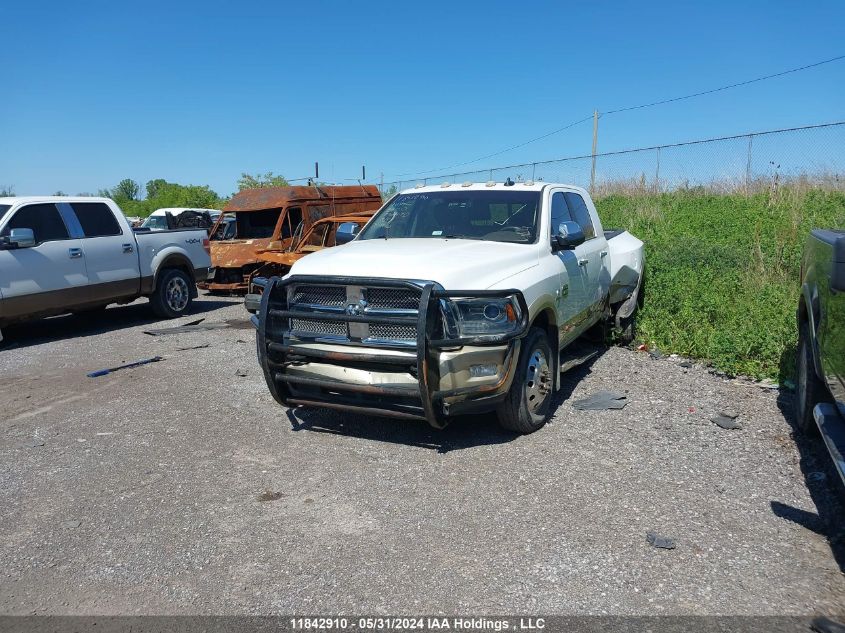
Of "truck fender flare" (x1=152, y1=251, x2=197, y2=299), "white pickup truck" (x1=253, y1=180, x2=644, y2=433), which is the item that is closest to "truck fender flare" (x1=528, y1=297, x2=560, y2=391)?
"white pickup truck" (x1=253, y1=180, x2=644, y2=433)

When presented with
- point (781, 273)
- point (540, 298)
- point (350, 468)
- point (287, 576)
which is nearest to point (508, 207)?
point (540, 298)

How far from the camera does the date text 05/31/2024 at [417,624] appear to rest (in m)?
3.02

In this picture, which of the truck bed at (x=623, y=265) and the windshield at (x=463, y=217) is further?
the truck bed at (x=623, y=265)

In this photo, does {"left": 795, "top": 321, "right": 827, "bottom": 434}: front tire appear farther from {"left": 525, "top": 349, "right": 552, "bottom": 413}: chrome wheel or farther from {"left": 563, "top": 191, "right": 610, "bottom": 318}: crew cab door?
{"left": 563, "top": 191, "right": 610, "bottom": 318}: crew cab door

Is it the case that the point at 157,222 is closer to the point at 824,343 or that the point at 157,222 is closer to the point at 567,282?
the point at 567,282

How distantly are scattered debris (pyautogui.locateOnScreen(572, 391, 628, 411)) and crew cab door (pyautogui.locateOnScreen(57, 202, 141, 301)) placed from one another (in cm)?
753

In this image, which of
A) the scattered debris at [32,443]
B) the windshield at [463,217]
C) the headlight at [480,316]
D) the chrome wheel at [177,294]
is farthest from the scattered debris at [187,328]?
the headlight at [480,316]

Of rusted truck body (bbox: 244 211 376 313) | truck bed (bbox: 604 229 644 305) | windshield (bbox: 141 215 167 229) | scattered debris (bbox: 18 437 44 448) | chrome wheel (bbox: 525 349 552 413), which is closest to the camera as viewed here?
chrome wheel (bbox: 525 349 552 413)

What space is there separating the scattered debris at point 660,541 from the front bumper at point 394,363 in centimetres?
144

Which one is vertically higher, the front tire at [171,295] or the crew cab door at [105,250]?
the crew cab door at [105,250]

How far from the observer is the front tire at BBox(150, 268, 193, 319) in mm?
11421

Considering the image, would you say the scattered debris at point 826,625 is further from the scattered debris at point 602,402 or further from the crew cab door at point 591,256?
the crew cab door at point 591,256

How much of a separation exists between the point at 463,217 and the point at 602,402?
2.10 m

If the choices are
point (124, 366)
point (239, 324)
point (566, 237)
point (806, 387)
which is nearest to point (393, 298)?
point (566, 237)
